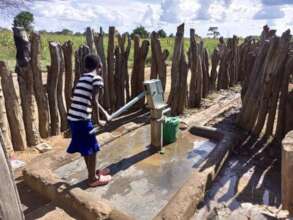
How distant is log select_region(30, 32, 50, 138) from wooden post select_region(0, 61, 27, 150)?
46 centimetres

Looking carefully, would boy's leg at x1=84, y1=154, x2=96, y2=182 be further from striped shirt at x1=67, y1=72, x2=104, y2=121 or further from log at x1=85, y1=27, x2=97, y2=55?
log at x1=85, y1=27, x2=97, y2=55

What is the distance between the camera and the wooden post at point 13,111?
5.14 m

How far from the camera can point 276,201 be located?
4289 millimetres

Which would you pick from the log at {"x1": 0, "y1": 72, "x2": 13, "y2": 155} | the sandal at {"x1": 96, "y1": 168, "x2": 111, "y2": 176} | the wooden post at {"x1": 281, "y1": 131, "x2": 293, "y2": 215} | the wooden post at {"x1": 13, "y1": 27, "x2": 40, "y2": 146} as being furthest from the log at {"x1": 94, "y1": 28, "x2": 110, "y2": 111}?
the wooden post at {"x1": 281, "y1": 131, "x2": 293, "y2": 215}

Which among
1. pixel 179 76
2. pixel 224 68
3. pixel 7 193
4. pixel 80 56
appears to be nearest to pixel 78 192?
pixel 7 193

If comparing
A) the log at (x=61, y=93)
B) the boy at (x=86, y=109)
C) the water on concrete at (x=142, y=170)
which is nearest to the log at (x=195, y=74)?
the water on concrete at (x=142, y=170)

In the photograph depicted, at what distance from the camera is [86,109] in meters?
4.00

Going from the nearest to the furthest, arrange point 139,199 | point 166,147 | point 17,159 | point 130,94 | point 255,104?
point 139,199
point 17,159
point 166,147
point 255,104
point 130,94

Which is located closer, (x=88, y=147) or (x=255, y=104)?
(x=88, y=147)

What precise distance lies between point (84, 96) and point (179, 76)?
146 inches

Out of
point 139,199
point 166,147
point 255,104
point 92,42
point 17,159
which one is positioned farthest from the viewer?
point 92,42

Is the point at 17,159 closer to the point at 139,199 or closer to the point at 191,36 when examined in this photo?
the point at 139,199

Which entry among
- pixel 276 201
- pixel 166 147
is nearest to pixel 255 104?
pixel 166 147

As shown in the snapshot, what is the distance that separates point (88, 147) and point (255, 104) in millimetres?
3370
